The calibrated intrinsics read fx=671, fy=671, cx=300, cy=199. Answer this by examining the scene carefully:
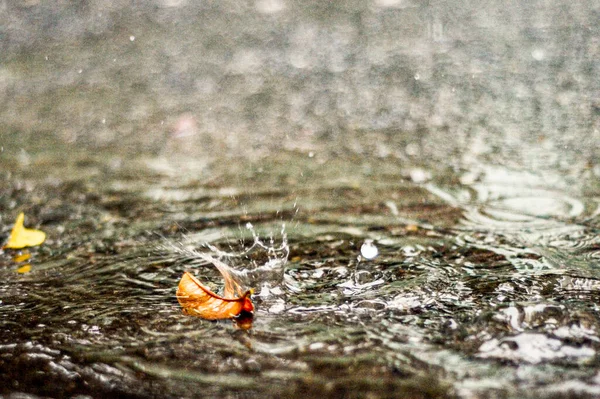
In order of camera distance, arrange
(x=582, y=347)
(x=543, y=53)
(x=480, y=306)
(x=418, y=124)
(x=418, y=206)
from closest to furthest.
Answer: (x=582, y=347) → (x=480, y=306) → (x=418, y=206) → (x=418, y=124) → (x=543, y=53)

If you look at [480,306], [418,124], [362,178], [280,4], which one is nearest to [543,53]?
[418,124]

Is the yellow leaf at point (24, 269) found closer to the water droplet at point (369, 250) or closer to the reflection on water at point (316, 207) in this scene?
the reflection on water at point (316, 207)

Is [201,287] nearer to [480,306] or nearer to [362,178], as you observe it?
[480,306]

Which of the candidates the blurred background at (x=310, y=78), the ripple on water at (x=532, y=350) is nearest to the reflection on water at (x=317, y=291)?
the ripple on water at (x=532, y=350)

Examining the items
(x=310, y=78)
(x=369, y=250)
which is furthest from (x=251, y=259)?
(x=310, y=78)

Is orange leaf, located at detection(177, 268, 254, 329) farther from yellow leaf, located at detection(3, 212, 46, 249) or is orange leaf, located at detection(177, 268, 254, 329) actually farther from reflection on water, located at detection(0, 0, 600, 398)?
yellow leaf, located at detection(3, 212, 46, 249)

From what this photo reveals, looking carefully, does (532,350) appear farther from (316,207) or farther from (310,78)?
(310,78)
